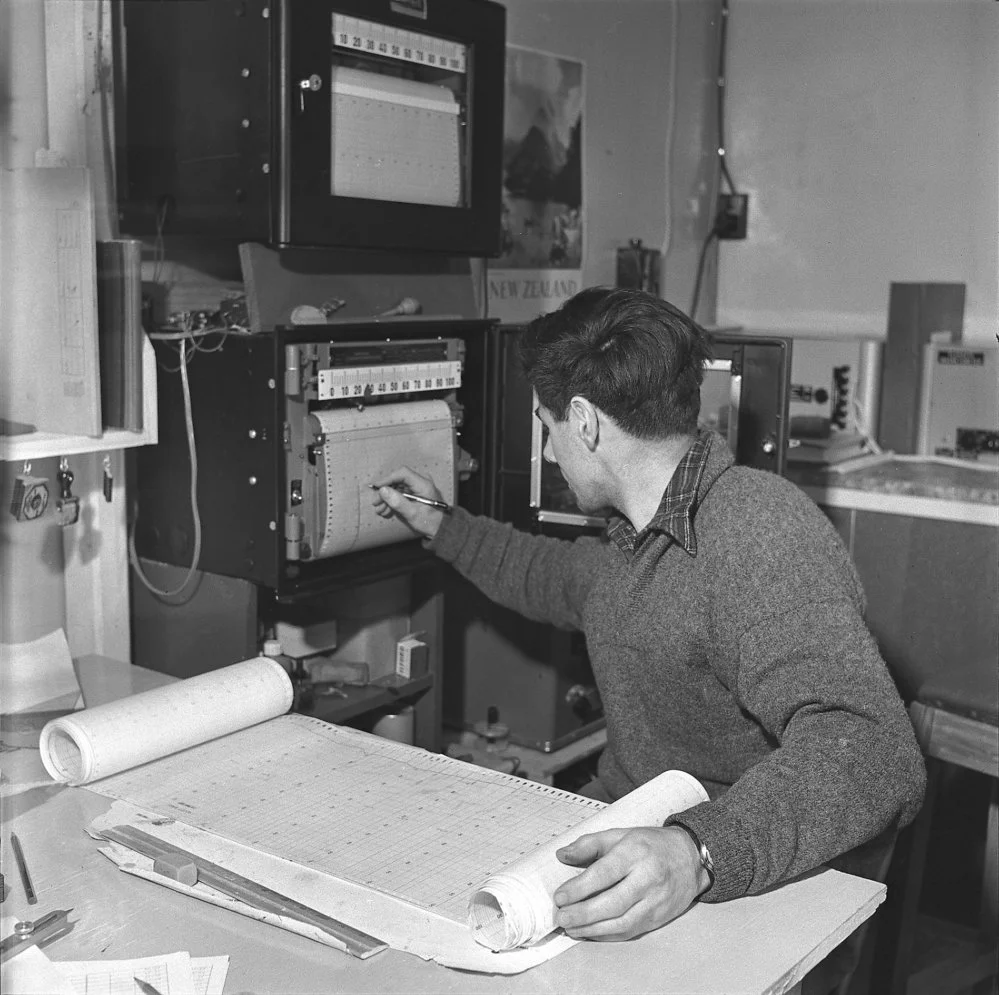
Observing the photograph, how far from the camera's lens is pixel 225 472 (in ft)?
6.17

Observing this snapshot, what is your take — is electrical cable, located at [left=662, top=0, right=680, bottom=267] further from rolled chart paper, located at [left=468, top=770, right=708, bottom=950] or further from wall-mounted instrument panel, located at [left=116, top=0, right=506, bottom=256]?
rolled chart paper, located at [left=468, top=770, right=708, bottom=950]

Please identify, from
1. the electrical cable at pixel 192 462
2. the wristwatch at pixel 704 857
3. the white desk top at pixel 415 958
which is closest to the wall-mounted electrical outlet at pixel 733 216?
the electrical cable at pixel 192 462

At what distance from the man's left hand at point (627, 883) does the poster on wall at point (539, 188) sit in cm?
180

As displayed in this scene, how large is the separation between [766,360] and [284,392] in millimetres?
725

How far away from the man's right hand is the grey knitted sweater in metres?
0.27

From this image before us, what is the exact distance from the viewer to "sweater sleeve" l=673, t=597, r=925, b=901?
123 centimetres

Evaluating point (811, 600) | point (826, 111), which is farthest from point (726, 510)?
point (826, 111)

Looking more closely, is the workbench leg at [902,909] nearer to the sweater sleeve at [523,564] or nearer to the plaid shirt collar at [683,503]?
the sweater sleeve at [523,564]

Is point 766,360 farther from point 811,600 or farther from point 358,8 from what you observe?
point 358,8

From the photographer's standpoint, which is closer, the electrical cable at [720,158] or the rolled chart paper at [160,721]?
the rolled chart paper at [160,721]

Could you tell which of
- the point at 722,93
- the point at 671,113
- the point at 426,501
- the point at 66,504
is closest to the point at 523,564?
the point at 426,501

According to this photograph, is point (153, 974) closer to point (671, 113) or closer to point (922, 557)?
point (922, 557)

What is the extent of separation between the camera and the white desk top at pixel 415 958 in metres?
1.14

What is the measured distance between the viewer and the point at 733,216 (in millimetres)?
3783
